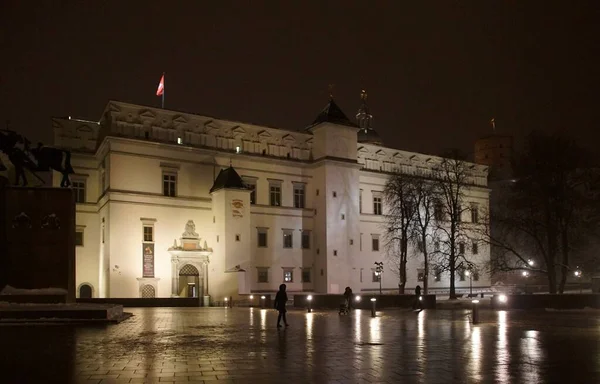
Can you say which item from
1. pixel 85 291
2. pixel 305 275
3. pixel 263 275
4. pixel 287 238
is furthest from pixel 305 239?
pixel 85 291

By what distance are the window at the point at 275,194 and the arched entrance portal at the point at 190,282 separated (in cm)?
1005

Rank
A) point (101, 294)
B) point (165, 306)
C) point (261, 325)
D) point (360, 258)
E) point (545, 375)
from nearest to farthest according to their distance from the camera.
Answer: point (545, 375)
point (261, 325)
point (165, 306)
point (101, 294)
point (360, 258)

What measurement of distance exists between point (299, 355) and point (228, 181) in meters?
38.1

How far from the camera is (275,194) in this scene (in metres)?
56.8

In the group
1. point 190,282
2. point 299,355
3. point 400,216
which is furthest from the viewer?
point 400,216

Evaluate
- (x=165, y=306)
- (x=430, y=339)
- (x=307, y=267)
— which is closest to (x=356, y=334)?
(x=430, y=339)

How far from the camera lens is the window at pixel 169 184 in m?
50.0

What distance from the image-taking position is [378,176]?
63.9 m

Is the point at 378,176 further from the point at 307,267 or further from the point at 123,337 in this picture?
the point at 123,337

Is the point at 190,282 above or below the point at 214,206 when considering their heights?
below

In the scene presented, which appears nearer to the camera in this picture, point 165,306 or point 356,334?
point 356,334

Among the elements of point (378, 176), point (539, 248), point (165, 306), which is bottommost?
point (165, 306)

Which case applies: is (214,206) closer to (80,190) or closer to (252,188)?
(252,188)

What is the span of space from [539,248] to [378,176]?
29.2 metres
